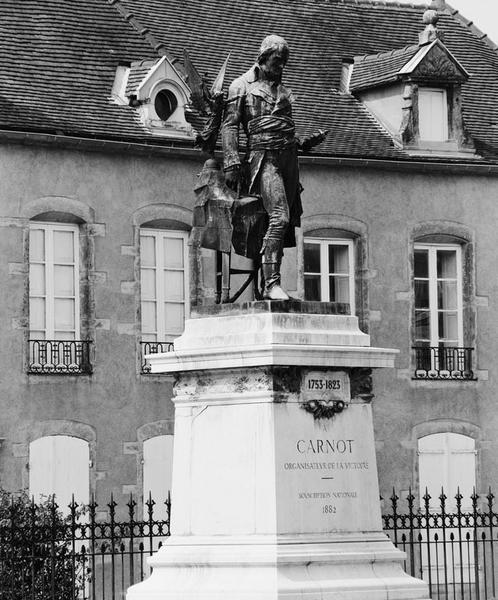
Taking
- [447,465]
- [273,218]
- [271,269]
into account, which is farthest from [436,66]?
[271,269]

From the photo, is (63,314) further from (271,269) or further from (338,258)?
(271,269)

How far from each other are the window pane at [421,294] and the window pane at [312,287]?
1.71 meters

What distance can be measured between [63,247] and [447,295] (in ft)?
21.5

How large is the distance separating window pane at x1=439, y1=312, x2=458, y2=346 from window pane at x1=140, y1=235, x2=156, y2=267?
5014mm

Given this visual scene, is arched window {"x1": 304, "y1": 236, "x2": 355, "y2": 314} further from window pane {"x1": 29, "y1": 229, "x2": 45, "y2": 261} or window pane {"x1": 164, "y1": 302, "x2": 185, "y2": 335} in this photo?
window pane {"x1": 29, "y1": 229, "x2": 45, "y2": 261}

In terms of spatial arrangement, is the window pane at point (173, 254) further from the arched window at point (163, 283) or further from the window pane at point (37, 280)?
the window pane at point (37, 280)

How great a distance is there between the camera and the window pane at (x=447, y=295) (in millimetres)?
34281

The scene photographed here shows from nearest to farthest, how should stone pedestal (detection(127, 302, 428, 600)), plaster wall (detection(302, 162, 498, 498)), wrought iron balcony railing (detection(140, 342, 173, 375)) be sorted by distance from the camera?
stone pedestal (detection(127, 302, 428, 600))
wrought iron balcony railing (detection(140, 342, 173, 375))
plaster wall (detection(302, 162, 498, 498))

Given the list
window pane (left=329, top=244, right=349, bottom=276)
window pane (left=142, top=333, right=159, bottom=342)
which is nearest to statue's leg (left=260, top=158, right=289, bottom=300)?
window pane (left=142, top=333, right=159, bottom=342)

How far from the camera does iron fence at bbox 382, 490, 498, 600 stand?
22703mm

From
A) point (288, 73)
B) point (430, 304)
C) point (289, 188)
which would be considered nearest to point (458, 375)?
point (430, 304)

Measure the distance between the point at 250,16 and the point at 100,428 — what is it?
8532 millimetres

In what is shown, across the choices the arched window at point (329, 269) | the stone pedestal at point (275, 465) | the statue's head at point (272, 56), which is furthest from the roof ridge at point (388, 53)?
the stone pedestal at point (275, 465)

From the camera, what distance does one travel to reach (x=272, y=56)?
60.0ft
